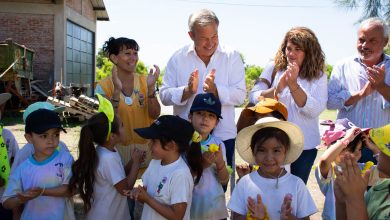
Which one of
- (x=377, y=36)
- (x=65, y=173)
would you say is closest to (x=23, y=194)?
(x=65, y=173)

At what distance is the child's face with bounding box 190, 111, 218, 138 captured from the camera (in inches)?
121

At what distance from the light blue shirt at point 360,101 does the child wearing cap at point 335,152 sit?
47cm

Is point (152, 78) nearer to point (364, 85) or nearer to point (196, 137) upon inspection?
point (196, 137)

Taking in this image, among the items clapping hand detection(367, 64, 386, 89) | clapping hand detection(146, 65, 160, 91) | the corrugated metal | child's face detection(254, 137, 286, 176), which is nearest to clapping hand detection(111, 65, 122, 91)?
clapping hand detection(146, 65, 160, 91)

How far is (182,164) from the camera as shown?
2795mm

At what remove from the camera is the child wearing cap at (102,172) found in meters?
2.95

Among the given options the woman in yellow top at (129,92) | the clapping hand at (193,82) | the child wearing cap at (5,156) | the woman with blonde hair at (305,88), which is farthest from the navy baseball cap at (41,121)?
the woman with blonde hair at (305,88)

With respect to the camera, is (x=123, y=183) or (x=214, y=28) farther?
(x=214, y=28)

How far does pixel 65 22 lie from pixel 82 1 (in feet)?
8.59

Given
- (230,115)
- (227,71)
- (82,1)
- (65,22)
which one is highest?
(82,1)

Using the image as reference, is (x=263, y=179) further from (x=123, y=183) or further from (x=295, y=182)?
(x=123, y=183)

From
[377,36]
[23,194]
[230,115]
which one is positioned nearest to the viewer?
[23,194]

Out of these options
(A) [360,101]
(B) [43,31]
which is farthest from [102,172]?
(B) [43,31]

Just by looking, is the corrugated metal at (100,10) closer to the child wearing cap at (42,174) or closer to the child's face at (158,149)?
the child wearing cap at (42,174)
